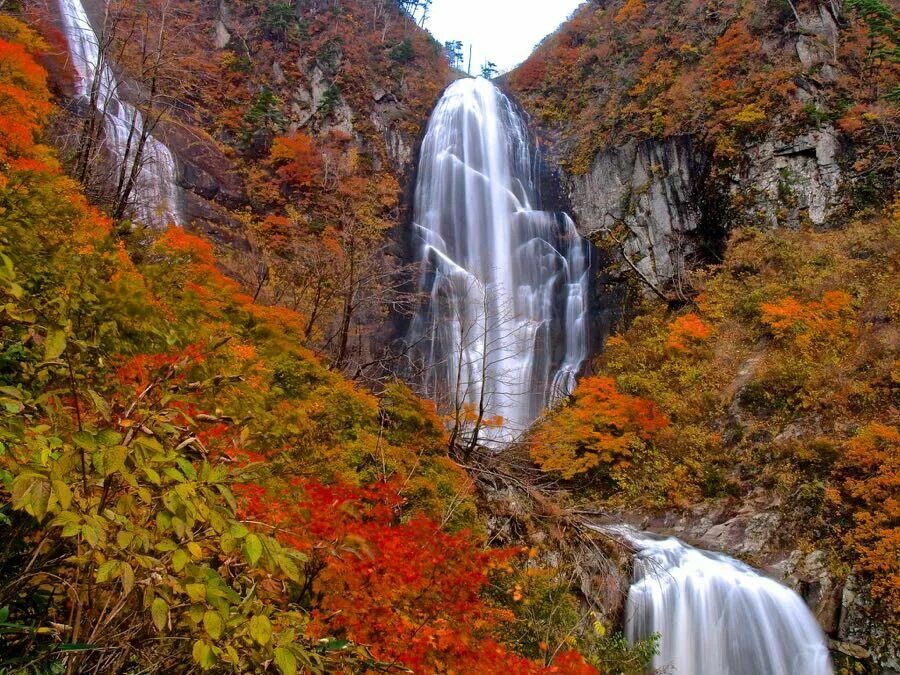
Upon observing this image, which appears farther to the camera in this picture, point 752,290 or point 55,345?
point 752,290

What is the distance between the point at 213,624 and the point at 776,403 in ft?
46.1

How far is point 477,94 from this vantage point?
28.9 metres

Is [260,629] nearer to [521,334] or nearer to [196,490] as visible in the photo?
[196,490]

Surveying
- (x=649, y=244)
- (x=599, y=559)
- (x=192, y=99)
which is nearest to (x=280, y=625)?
(x=599, y=559)

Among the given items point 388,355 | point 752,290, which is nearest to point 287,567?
point 388,355

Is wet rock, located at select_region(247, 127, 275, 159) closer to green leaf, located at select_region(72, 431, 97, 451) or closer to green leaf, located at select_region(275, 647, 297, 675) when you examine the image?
green leaf, located at select_region(72, 431, 97, 451)

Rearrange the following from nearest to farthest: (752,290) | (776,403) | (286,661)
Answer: (286,661) → (776,403) → (752,290)

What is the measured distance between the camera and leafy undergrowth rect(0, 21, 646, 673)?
137cm

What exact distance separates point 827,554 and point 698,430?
461 cm

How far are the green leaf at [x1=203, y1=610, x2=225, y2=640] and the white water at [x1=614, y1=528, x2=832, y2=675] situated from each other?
28.3 ft

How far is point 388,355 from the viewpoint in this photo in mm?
17719

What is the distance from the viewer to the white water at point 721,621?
7688 millimetres

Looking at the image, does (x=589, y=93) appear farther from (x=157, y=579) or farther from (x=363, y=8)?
(x=157, y=579)


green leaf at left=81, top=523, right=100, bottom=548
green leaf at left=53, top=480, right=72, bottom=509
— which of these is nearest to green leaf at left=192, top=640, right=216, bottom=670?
green leaf at left=81, top=523, right=100, bottom=548
